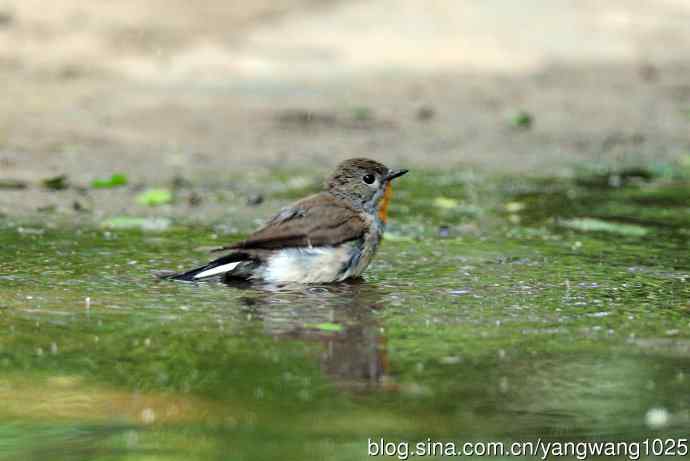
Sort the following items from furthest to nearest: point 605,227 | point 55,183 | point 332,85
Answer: point 332,85
point 55,183
point 605,227

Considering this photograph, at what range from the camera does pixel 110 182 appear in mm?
9500

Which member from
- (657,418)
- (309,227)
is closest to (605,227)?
(309,227)

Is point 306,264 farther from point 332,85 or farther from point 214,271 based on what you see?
point 332,85

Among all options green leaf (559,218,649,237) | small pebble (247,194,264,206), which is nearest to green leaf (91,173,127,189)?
small pebble (247,194,264,206)

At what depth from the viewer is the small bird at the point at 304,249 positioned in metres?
6.30

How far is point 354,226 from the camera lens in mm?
6477

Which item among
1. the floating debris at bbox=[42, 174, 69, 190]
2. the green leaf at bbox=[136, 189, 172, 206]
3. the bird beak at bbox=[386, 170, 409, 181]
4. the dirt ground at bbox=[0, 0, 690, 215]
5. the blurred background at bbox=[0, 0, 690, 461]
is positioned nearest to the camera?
the blurred background at bbox=[0, 0, 690, 461]

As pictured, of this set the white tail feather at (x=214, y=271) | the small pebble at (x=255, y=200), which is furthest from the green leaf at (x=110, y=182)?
the white tail feather at (x=214, y=271)

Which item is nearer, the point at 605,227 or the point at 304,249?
the point at 304,249

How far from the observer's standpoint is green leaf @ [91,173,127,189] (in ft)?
31.0

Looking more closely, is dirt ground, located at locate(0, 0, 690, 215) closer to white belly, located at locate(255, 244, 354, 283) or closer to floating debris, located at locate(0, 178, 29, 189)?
Answer: floating debris, located at locate(0, 178, 29, 189)

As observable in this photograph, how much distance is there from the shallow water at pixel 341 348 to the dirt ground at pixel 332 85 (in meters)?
3.18

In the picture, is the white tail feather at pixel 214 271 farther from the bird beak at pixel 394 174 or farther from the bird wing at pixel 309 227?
the bird beak at pixel 394 174

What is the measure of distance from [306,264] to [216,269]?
43 centimetres
